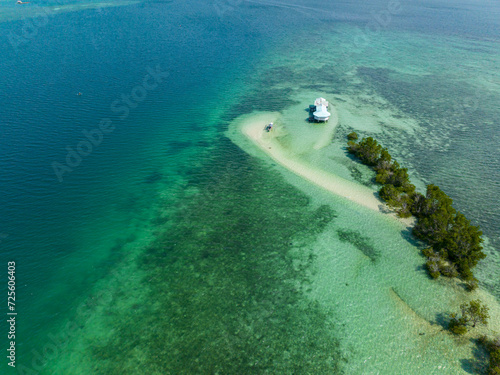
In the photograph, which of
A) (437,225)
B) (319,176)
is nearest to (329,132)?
(319,176)

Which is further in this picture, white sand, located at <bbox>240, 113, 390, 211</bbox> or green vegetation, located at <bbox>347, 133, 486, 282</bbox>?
white sand, located at <bbox>240, 113, 390, 211</bbox>

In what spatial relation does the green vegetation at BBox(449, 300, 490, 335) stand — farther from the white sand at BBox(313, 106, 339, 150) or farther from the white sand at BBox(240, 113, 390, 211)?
the white sand at BBox(313, 106, 339, 150)

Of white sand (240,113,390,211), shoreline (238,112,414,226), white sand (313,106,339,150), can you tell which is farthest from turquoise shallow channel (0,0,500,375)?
white sand (240,113,390,211)

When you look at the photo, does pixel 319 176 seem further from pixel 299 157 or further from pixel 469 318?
pixel 469 318

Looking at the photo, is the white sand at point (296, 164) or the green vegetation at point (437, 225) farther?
the white sand at point (296, 164)

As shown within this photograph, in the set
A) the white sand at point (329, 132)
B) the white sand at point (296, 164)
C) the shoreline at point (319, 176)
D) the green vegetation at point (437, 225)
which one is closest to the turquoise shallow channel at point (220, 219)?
the shoreline at point (319, 176)

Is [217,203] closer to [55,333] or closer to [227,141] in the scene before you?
[227,141]

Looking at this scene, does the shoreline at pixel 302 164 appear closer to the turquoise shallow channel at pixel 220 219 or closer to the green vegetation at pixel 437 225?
the turquoise shallow channel at pixel 220 219
